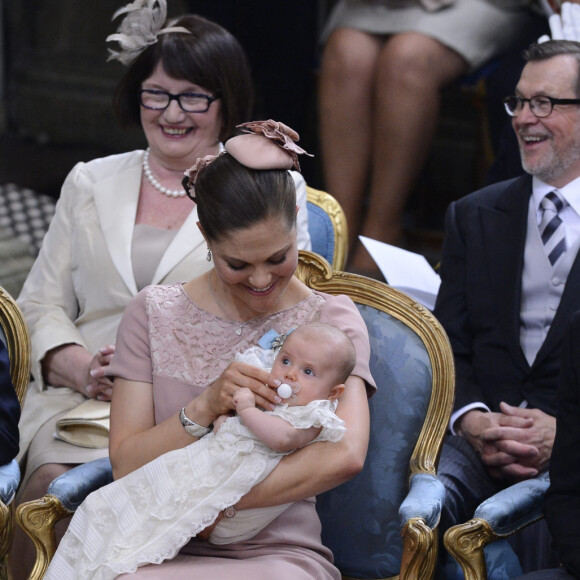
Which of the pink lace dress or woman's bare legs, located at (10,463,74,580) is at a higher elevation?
the pink lace dress

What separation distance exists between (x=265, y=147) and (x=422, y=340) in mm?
684

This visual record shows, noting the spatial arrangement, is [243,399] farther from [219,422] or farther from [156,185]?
[156,185]

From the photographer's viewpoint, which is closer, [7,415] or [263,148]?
[263,148]

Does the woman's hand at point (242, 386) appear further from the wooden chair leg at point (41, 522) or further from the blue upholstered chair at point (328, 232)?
the blue upholstered chair at point (328, 232)

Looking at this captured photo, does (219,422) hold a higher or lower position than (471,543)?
higher

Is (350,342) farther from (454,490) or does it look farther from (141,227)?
(141,227)

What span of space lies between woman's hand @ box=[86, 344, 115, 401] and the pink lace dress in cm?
49

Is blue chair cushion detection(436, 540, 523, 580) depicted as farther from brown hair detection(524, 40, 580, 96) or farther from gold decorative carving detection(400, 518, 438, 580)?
brown hair detection(524, 40, 580, 96)

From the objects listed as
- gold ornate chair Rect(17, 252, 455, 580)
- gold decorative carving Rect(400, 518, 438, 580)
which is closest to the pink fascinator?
gold ornate chair Rect(17, 252, 455, 580)

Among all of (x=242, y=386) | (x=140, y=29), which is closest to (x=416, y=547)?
(x=242, y=386)

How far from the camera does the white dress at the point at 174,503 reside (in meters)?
2.07

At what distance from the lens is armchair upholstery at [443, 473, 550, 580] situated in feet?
7.47

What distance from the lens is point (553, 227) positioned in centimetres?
305

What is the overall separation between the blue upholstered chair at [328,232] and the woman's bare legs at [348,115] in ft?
4.06
